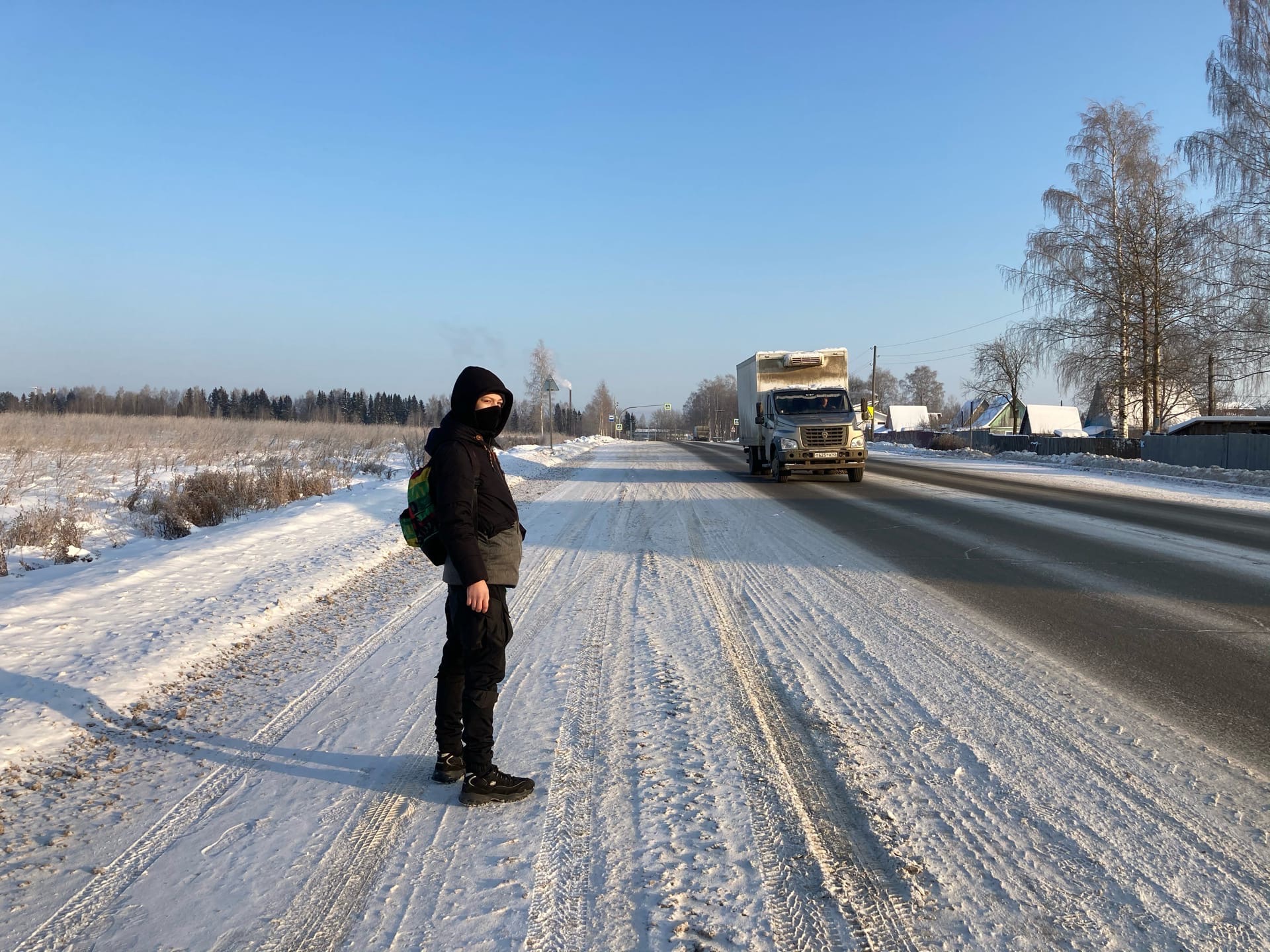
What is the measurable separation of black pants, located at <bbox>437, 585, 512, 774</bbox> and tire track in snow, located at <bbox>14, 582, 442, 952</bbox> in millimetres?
1058

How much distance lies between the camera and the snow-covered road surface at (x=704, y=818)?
8.43 ft

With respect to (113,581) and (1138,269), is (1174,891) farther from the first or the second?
(1138,269)

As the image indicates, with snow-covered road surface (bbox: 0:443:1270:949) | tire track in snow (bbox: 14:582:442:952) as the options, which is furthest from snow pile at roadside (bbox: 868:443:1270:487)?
tire track in snow (bbox: 14:582:442:952)

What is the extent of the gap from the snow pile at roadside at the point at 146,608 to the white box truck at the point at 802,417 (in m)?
10.9

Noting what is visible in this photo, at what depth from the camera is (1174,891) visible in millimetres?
2678

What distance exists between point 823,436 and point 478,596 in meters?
16.6

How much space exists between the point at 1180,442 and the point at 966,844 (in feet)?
88.5

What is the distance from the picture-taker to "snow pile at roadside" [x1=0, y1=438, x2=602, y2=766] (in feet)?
15.0

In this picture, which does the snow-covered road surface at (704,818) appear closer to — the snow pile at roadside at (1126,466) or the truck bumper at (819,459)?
the truck bumper at (819,459)

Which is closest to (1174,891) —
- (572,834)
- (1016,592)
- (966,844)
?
(966,844)

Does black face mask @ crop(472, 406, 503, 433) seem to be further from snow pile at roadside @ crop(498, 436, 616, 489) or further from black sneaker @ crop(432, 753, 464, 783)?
snow pile at roadside @ crop(498, 436, 616, 489)

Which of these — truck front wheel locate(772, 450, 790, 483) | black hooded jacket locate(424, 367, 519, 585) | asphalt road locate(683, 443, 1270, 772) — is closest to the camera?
black hooded jacket locate(424, 367, 519, 585)

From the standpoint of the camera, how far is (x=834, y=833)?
310cm

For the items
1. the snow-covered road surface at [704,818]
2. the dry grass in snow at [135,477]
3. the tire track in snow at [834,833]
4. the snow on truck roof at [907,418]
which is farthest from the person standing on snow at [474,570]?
the snow on truck roof at [907,418]
